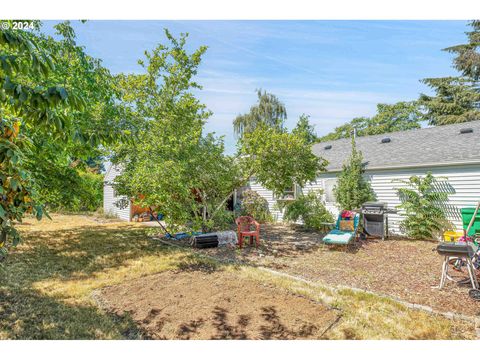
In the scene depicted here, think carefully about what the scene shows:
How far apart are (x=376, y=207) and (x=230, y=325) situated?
23.9ft

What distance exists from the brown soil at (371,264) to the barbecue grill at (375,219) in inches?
15.4

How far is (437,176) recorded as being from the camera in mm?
9305

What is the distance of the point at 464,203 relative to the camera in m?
8.70

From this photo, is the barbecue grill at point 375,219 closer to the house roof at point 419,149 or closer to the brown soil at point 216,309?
the house roof at point 419,149

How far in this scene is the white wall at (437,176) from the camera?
339 inches

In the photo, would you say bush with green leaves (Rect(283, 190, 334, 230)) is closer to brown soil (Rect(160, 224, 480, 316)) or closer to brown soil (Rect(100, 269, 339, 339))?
brown soil (Rect(160, 224, 480, 316))

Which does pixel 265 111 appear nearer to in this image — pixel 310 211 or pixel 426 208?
pixel 310 211

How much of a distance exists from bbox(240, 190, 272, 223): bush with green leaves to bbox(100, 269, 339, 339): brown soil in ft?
26.6

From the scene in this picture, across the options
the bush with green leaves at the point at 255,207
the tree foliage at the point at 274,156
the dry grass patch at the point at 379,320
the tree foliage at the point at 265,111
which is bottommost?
the dry grass patch at the point at 379,320

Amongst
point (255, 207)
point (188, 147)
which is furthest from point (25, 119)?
point (255, 207)

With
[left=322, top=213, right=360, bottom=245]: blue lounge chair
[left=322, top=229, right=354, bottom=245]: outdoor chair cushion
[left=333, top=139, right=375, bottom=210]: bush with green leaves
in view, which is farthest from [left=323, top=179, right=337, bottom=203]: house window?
[left=322, top=229, right=354, bottom=245]: outdoor chair cushion

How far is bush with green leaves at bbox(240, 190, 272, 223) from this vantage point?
13.4 meters

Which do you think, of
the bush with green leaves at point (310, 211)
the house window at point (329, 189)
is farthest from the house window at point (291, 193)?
the house window at point (329, 189)

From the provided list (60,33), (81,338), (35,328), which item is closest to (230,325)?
(81,338)
